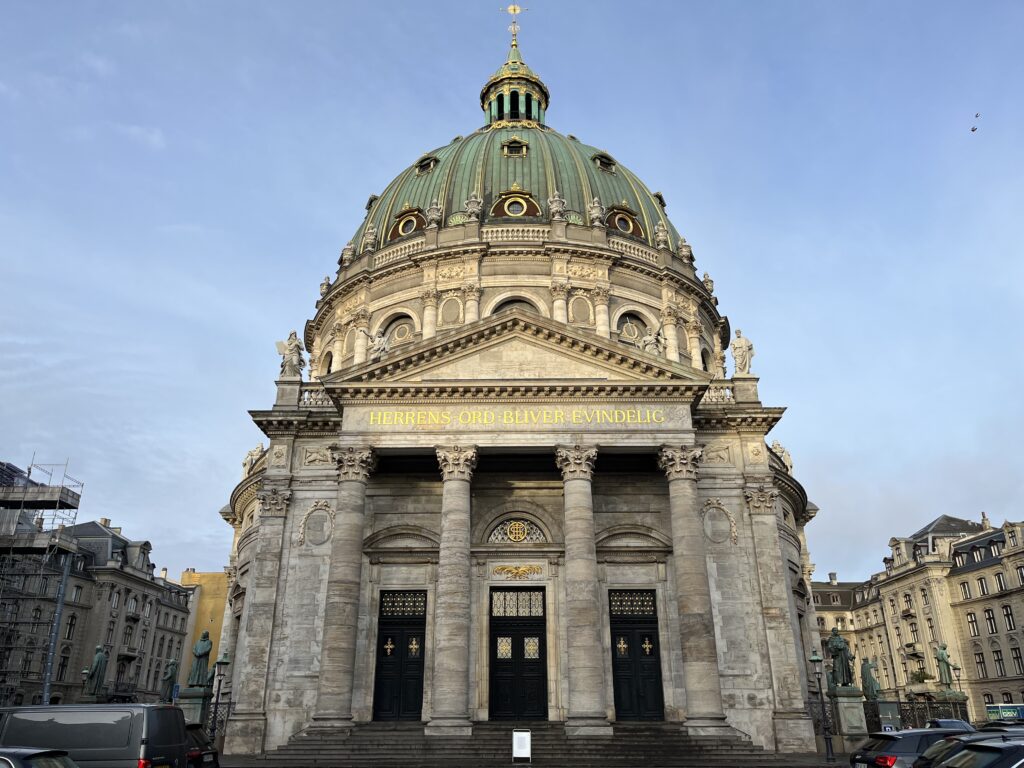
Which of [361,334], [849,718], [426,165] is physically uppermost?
[426,165]

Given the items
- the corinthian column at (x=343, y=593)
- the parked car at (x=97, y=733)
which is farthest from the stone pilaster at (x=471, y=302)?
the parked car at (x=97, y=733)

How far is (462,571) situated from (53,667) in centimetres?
4273

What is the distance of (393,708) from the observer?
27.0m

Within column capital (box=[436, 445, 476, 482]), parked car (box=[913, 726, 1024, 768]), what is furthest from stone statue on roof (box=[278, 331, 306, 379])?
parked car (box=[913, 726, 1024, 768])

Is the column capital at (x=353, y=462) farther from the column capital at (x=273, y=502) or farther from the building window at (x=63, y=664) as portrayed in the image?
the building window at (x=63, y=664)

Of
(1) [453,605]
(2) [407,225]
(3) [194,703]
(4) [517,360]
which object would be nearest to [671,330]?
(4) [517,360]

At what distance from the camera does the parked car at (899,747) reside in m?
14.7

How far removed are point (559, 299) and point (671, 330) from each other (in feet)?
19.2

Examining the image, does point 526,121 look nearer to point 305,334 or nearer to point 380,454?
point 305,334

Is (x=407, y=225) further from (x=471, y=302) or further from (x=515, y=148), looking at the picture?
(x=471, y=302)

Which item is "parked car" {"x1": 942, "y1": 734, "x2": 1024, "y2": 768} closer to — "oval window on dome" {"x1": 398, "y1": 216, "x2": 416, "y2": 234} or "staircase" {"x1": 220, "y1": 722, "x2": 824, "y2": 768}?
"staircase" {"x1": 220, "y1": 722, "x2": 824, "y2": 768}

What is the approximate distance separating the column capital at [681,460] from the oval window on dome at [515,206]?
61.9 ft

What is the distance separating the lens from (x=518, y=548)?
2861cm

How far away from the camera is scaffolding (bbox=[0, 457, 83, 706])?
49281 millimetres
